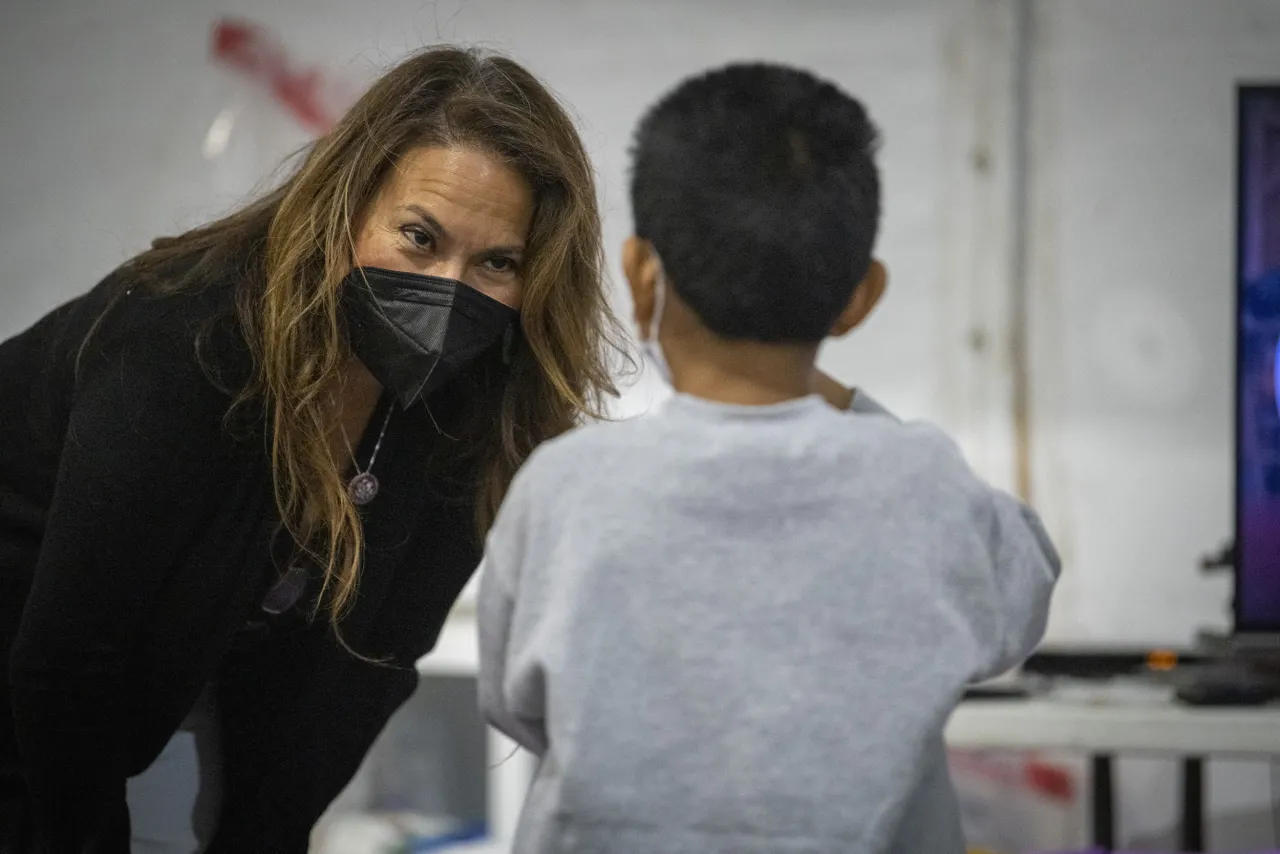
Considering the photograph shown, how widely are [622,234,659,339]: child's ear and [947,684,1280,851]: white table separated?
47.4 inches

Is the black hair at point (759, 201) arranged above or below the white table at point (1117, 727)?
above

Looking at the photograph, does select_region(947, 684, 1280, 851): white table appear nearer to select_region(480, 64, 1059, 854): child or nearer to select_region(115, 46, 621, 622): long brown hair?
select_region(115, 46, 621, 622): long brown hair

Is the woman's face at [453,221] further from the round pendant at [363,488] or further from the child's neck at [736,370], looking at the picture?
the child's neck at [736,370]

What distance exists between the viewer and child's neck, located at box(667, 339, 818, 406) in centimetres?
82

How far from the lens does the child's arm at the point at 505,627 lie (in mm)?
787

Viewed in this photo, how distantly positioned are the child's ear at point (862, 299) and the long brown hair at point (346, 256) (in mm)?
399

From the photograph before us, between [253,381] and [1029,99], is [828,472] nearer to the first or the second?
[253,381]

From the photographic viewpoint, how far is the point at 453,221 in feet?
3.69

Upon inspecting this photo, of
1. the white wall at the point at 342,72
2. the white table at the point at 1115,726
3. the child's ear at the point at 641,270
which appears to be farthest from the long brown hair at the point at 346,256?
the white wall at the point at 342,72

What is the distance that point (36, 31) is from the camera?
2518 mm

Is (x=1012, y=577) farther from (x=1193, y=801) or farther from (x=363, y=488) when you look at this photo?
(x=1193, y=801)

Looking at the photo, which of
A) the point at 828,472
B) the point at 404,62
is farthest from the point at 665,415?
the point at 404,62

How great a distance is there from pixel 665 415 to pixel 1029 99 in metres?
1.79

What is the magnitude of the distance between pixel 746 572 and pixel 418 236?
0.52 metres
